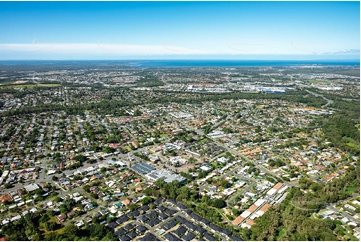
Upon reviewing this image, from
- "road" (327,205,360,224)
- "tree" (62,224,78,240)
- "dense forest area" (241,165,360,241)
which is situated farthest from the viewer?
"road" (327,205,360,224)

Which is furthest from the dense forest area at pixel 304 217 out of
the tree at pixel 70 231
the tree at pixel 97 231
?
the tree at pixel 70 231

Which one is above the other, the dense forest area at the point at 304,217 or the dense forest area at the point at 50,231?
the dense forest area at the point at 304,217

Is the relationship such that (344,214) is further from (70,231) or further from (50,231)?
(50,231)

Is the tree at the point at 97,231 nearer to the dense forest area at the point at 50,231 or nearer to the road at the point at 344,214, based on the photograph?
the dense forest area at the point at 50,231

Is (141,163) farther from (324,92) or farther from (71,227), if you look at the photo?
(324,92)

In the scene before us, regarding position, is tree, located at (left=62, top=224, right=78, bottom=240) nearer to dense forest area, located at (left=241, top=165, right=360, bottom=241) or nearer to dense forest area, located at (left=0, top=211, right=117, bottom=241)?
dense forest area, located at (left=0, top=211, right=117, bottom=241)

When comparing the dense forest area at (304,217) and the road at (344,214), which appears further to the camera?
the road at (344,214)

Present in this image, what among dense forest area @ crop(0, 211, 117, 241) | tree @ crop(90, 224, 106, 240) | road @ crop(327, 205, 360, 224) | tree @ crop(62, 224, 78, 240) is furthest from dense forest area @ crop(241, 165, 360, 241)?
tree @ crop(62, 224, 78, 240)

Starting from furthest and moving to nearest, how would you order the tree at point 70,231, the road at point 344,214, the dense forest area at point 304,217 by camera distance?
the road at point 344,214, the tree at point 70,231, the dense forest area at point 304,217

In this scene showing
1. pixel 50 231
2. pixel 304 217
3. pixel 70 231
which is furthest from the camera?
pixel 304 217

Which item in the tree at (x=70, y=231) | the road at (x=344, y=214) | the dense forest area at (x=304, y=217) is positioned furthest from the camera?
the road at (x=344, y=214)

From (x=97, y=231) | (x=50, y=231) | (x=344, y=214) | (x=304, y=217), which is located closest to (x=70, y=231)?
(x=97, y=231)

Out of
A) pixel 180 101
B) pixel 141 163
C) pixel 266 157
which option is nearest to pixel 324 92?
pixel 180 101
